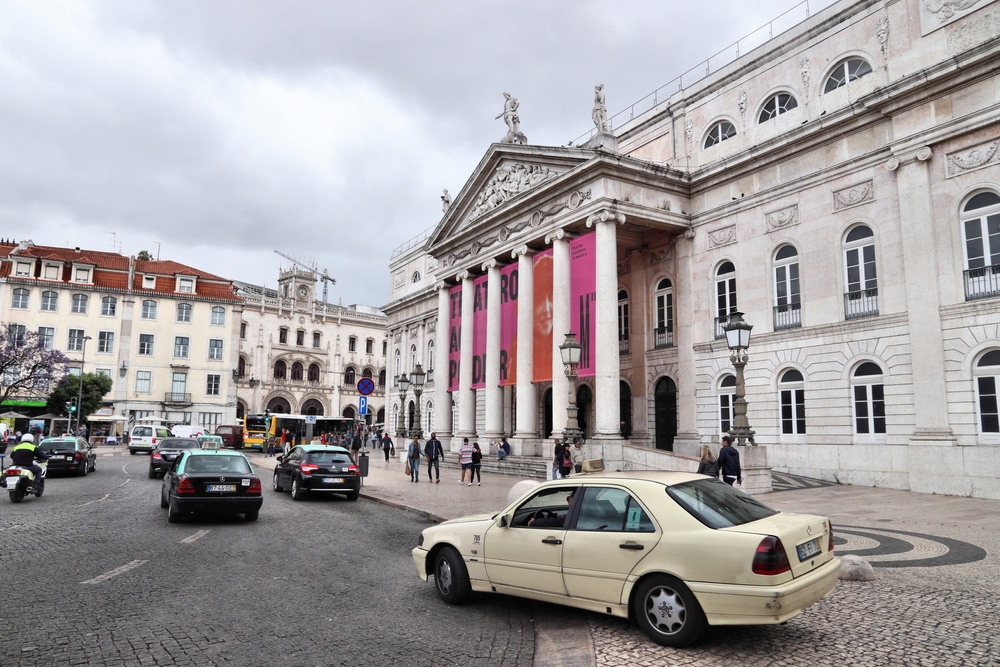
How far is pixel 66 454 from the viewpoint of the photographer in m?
23.4

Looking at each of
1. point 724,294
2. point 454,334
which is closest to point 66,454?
point 454,334


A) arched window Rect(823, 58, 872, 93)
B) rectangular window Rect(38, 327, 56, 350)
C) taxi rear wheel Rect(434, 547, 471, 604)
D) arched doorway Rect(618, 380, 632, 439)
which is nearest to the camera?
taxi rear wheel Rect(434, 547, 471, 604)

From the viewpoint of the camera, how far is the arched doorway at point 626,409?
29.6 m

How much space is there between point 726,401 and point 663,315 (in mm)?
4961

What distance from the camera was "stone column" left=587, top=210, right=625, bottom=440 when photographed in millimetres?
24828

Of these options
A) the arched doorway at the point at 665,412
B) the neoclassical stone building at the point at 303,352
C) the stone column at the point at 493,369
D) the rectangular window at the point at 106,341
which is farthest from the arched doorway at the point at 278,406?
the arched doorway at the point at 665,412

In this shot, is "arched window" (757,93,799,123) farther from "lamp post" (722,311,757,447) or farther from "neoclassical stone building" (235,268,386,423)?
"neoclassical stone building" (235,268,386,423)

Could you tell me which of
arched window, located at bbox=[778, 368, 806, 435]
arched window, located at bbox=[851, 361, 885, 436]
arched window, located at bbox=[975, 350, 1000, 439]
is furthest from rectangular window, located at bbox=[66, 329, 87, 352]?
arched window, located at bbox=[975, 350, 1000, 439]

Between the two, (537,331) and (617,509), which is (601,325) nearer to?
(537,331)

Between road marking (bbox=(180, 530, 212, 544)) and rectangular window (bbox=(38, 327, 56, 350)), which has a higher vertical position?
rectangular window (bbox=(38, 327, 56, 350))

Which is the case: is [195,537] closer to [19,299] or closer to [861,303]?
[861,303]

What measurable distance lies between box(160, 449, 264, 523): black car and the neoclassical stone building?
6066 cm

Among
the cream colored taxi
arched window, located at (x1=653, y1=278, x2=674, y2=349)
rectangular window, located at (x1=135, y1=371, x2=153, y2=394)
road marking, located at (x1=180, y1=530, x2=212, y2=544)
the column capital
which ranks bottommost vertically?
road marking, located at (x1=180, y1=530, x2=212, y2=544)

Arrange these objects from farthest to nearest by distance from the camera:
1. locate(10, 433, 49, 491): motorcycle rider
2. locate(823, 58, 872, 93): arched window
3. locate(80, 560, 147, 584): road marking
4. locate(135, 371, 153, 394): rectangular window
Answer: locate(135, 371, 153, 394): rectangular window, locate(823, 58, 872, 93): arched window, locate(10, 433, 49, 491): motorcycle rider, locate(80, 560, 147, 584): road marking
